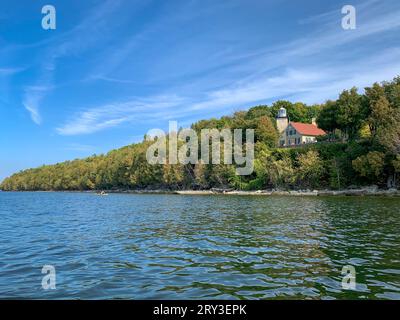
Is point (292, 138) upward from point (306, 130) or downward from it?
downward

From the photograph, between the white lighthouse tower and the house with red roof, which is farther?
the white lighthouse tower

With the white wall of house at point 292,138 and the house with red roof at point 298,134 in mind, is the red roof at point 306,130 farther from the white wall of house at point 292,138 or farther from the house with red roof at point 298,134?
the white wall of house at point 292,138

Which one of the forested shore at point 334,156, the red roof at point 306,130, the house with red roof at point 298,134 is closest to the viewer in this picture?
the forested shore at point 334,156

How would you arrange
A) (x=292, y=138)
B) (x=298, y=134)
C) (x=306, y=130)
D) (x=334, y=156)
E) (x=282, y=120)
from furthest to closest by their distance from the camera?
(x=282, y=120) → (x=292, y=138) → (x=306, y=130) → (x=298, y=134) → (x=334, y=156)

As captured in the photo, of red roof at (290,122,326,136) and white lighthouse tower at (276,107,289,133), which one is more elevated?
white lighthouse tower at (276,107,289,133)

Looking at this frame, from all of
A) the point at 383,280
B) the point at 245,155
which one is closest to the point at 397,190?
the point at 245,155

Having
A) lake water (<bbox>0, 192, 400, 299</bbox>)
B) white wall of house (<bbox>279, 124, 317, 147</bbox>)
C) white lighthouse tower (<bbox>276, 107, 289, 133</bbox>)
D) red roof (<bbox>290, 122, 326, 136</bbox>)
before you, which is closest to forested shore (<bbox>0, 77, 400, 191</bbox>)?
white wall of house (<bbox>279, 124, 317, 147</bbox>)

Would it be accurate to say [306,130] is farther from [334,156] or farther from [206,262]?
[206,262]

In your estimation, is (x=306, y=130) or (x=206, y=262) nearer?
(x=206, y=262)

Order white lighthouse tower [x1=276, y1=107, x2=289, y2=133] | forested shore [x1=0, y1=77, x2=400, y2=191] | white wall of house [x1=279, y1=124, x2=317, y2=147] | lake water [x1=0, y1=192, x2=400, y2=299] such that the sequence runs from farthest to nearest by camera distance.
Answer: white lighthouse tower [x1=276, y1=107, x2=289, y2=133] → white wall of house [x1=279, y1=124, x2=317, y2=147] → forested shore [x1=0, y1=77, x2=400, y2=191] → lake water [x1=0, y1=192, x2=400, y2=299]

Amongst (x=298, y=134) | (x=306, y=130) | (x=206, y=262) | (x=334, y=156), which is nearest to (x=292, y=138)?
(x=298, y=134)

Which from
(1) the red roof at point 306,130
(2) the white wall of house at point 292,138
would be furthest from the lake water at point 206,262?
(1) the red roof at point 306,130

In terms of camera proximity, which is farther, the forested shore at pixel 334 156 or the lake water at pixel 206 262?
the forested shore at pixel 334 156

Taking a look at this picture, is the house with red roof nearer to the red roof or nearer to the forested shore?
the red roof
